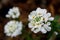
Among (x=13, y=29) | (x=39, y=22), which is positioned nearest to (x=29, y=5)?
(x=13, y=29)

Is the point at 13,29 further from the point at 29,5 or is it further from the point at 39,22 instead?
the point at 29,5

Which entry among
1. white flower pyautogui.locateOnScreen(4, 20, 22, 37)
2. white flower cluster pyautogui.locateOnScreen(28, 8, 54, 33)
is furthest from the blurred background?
white flower cluster pyautogui.locateOnScreen(28, 8, 54, 33)

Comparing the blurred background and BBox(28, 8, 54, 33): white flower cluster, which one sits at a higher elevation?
the blurred background

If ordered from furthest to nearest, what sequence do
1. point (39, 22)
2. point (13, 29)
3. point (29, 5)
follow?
point (29, 5) < point (13, 29) < point (39, 22)

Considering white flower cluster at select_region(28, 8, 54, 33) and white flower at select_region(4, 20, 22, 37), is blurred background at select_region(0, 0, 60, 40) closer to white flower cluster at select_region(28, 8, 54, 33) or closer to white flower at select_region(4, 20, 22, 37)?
white flower at select_region(4, 20, 22, 37)

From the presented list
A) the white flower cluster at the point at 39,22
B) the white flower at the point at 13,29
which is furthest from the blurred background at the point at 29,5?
the white flower cluster at the point at 39,22

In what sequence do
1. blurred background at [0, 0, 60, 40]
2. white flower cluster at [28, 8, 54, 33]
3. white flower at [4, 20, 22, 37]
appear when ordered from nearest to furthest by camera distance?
white flower cluster at [28, 8, 54, 33], white flower at [4, 20, 22, 37], blurred background at [0, 0, 60, 40]

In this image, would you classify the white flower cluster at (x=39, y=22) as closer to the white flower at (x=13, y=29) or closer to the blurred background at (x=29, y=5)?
the white flower at (x=13, y=29)

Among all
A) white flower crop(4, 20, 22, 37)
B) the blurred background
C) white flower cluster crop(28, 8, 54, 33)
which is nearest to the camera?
white flower cluster crop(28, 8, 54, 33)

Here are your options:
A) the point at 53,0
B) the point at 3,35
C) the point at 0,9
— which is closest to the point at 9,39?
the point at 3,35

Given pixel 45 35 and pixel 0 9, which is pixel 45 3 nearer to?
pixel 0 9

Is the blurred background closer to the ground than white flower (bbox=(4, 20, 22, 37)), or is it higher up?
higher up

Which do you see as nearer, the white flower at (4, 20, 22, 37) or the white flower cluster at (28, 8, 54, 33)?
the white flower cluster at (28, 8, 54, 33)
